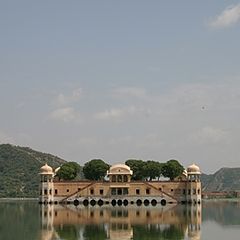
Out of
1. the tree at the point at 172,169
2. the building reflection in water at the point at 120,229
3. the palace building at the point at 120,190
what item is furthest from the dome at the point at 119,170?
the building reflection in water at the point at 120,229

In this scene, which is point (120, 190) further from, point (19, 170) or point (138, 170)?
point (19, 170)

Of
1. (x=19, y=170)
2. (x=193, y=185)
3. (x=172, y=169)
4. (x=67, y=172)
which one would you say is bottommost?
(x=193, y=185)

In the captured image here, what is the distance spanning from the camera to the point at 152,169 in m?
94.8

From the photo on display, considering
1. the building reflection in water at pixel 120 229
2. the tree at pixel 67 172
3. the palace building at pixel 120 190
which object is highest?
the tree at pixel 67 172

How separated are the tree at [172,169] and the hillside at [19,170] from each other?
41.6m

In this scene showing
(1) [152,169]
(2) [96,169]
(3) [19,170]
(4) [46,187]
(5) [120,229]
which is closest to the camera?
(5) [120,229]

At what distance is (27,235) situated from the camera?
123ft

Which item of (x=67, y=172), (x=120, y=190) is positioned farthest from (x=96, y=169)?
(x=120, y=190)

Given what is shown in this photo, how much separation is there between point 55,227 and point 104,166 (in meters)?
53.0

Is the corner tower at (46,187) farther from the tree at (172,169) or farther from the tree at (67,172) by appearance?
the tree at (172,169)

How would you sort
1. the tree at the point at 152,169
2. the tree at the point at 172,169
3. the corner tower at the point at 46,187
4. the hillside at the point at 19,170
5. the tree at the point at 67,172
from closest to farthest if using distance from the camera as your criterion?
the corner tower at the point at 46,187 < the tree at the point at 172,169 < the tree at the point at 152,169 < the tree at the point at 67,172 < the hillside at the point at 19,170

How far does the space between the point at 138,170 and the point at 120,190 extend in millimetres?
9542

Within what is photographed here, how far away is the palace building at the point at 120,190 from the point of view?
284 ft

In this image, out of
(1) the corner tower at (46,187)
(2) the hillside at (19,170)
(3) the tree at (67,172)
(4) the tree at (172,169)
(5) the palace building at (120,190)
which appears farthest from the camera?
(2) the hillside at (19,170)
